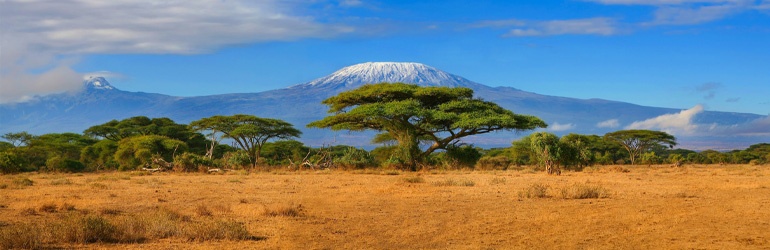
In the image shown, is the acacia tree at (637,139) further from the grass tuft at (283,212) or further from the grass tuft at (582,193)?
the grass tuft at (283,212)

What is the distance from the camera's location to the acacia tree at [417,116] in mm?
43031

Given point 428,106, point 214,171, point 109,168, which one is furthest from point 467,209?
point 109,168

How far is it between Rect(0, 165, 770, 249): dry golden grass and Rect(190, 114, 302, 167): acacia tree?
31.0 m

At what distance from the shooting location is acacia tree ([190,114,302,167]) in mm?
55969

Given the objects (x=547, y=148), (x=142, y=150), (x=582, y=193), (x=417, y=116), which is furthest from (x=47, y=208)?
(x=142, y=150)

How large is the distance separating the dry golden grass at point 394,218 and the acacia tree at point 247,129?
3095 centimetres

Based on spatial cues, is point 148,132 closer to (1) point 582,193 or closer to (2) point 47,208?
(2) point 47,208

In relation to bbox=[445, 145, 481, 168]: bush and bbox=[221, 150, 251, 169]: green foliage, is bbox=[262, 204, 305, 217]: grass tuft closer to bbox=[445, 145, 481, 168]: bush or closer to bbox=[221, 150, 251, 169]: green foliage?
bbox=[445, 145, 481, 168]: bush

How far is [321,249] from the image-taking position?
11.9 meters

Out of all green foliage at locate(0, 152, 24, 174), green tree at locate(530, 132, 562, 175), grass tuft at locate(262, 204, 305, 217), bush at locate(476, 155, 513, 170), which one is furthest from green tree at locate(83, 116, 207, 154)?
grass tuft at locate(262, 204, 305, 217)

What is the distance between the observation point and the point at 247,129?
55250mm

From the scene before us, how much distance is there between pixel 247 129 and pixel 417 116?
16.5 m

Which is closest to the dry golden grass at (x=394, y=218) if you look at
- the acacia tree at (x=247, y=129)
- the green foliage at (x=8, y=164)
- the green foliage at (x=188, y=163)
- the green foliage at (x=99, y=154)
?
the green foliage at (x=188, y=163)

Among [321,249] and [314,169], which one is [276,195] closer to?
[321,249]
